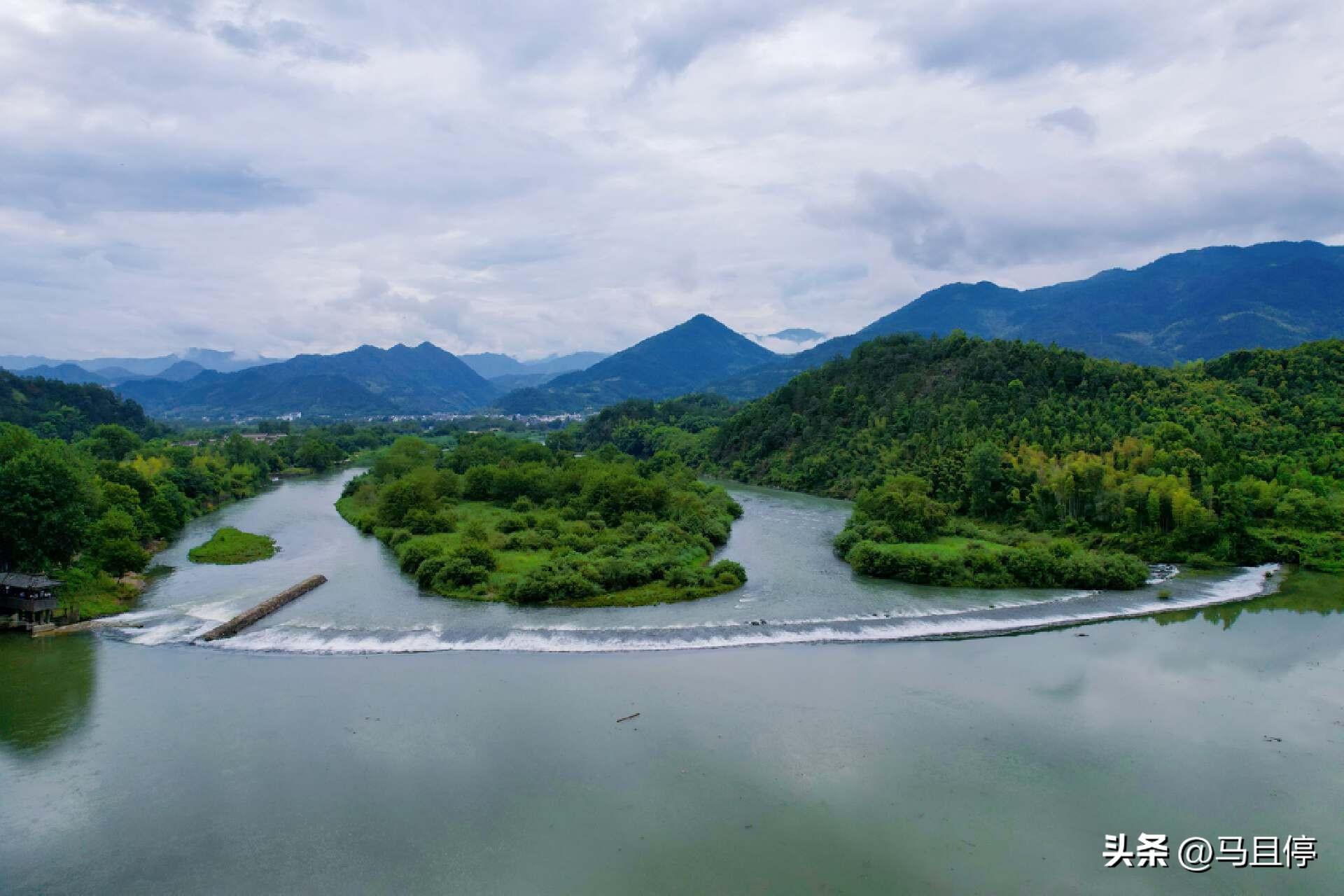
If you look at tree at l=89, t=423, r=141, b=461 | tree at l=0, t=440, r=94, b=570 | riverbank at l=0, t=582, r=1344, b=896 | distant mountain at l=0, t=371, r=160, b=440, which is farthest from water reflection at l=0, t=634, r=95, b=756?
distant mountain at l=0, t=371, r=160, b=440

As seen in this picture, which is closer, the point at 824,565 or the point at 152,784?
the point at 152,784

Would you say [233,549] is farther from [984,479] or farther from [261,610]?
[984,479]

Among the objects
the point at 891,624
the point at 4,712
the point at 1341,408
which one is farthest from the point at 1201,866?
the point at 1341,408

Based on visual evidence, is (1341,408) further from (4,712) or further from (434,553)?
(4,712)

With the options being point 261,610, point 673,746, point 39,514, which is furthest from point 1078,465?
point 39,514

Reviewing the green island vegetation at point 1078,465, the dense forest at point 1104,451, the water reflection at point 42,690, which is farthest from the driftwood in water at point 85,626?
the dense forest at point 1104,451
